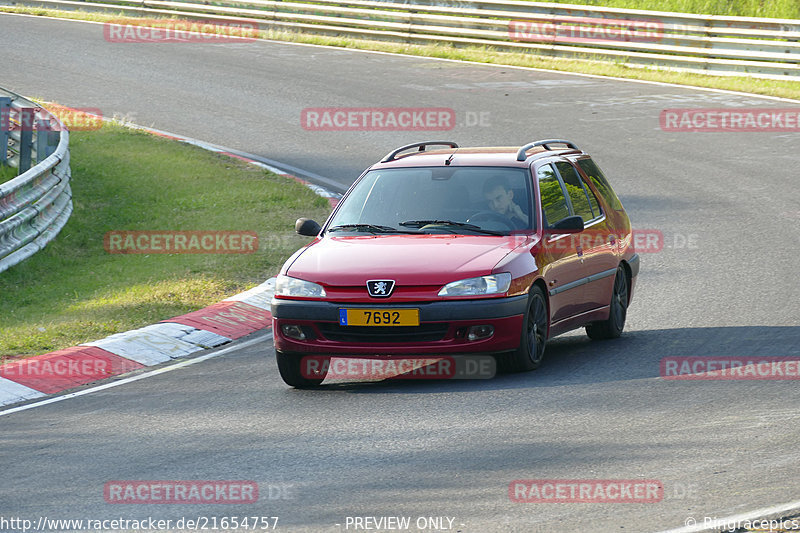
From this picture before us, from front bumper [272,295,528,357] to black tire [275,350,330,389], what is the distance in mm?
182

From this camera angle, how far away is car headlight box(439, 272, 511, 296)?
873 cm

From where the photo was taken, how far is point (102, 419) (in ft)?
27.6

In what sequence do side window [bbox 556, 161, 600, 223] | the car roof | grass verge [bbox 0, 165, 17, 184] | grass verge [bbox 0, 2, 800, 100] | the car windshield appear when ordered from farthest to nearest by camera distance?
grass verge [bbox 0, 2, 800, 100] < grass verge [bbox 0, 165, 17, 184] < side window [bbox 556, 161, 600, 223] < the car roof < the car windshield

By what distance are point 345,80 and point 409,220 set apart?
16511 millimetres

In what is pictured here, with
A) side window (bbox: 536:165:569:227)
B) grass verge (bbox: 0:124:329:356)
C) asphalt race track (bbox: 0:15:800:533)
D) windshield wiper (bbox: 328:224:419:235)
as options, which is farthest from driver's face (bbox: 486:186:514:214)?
grass verge (bbox: 0:124:329:356)

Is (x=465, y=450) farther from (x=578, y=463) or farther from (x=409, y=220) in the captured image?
(x=409, y=220)

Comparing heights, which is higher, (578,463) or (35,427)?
(578,463)

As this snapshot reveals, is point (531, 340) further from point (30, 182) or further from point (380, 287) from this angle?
point (30, 182)

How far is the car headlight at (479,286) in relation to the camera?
28.6 ft

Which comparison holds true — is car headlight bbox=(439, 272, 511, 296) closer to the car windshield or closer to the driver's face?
the car windshield

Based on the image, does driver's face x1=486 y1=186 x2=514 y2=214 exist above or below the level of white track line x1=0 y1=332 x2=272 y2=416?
above

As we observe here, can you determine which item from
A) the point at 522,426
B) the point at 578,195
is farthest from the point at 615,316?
the point at 522,426

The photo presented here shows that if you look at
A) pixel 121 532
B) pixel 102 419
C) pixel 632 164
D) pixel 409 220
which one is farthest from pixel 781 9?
pixel 121 532

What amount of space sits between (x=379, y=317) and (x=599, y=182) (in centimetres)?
327
